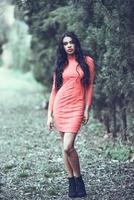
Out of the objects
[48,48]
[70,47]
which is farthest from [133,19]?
[48,48]

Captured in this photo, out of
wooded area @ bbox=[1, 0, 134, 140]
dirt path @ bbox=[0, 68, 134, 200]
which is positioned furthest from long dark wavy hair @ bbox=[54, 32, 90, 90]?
dirt path @ bbox=[0, 68, 134, 200]

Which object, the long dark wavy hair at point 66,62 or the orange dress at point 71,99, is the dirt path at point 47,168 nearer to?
the orange dress at point 71,99

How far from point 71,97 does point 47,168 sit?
249 cm

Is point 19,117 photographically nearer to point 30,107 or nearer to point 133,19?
point 30,107

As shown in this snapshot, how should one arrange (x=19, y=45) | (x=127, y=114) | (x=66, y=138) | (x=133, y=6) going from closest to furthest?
(x=66, y=138), (x=133, y=6), (x=127, y=114), (x=19, y=45)

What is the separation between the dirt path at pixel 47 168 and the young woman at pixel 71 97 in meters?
0.47

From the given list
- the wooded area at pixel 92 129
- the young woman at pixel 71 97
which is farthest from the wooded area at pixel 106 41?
the young woman at pixel 71 97

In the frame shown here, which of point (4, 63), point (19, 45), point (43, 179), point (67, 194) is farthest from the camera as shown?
point (4, 63)

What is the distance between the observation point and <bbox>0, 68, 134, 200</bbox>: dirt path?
7348 mm

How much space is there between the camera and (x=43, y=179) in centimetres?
828

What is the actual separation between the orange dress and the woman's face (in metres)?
0.09

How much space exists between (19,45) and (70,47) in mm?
30360

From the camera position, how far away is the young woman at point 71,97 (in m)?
6.83

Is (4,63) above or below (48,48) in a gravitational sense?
below
